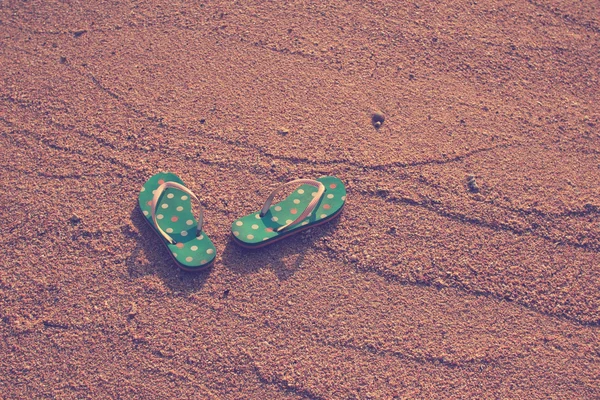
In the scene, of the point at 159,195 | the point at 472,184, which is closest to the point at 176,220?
the point at 159,195

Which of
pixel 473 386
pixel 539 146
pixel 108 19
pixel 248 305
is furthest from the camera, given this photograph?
pixel 108 19

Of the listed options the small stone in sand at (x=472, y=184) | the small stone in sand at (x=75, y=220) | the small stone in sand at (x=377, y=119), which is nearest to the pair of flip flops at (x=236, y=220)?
the small stone in sand at (x=75, y=220)

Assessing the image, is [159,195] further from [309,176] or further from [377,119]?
[377,119]

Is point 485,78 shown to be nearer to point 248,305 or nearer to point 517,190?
point 517,190

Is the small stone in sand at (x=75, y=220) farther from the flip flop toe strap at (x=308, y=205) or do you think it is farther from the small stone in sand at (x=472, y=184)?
the small stone in sand at (x=472, y=184)

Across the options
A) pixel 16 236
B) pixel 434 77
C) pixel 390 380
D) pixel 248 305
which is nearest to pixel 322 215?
pixel 248 305

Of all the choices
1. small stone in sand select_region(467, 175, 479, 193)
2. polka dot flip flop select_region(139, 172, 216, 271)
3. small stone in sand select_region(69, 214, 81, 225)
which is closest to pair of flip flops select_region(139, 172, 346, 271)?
polka dot flip flop select_region(139, 172, 216, 271)

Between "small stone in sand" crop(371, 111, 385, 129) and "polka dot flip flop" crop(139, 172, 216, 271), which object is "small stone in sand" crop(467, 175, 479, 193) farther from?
"polka dot flip flop" crop(139, 172, 216, 271)
